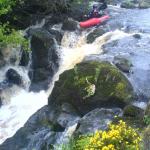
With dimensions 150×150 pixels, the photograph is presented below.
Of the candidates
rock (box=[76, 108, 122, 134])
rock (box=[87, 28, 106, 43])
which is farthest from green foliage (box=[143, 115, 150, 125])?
rock (box=[87, 28, 106, 43])

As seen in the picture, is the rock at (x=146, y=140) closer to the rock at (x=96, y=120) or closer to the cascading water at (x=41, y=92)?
the rock at (x=96, y=120)

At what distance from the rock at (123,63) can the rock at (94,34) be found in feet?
9.30

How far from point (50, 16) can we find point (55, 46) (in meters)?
2.48

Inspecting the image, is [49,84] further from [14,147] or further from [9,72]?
[14,147]

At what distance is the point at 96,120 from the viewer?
10719 mm

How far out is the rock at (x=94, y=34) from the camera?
17516mm

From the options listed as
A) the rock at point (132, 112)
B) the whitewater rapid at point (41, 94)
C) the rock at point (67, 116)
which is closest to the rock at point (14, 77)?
the whitewater rapid at point (41, 94)

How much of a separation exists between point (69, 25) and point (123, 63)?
183 inches

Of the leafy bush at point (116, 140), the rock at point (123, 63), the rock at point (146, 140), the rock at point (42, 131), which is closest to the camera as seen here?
the leafy bush at point (116, 140)

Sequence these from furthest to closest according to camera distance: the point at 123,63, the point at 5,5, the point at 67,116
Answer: the point at 123,63 < the point at 5,5 < the point at 67,116

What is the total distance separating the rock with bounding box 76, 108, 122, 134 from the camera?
33.7ft

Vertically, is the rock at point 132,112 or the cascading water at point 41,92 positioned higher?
the rock at point 132,112

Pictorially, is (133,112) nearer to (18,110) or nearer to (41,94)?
(18,110)

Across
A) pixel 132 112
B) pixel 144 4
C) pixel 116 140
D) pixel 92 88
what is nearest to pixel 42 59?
pixel 92 88
